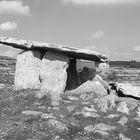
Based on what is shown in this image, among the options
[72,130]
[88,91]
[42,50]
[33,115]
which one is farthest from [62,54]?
[72,130]

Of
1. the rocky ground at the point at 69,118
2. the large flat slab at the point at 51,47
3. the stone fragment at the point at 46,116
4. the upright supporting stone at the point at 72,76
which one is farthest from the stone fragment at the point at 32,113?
the upright supporting stone at the point at 72,76

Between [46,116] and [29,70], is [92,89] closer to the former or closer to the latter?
[29,70]

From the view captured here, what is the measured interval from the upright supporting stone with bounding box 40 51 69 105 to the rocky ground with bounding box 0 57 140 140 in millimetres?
1643

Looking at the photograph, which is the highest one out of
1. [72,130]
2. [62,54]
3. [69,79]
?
[62,54]

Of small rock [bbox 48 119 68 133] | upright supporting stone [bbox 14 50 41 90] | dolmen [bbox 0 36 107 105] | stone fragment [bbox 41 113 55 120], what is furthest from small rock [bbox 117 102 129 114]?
upright supporting stone [bbox 14 50 41 90]

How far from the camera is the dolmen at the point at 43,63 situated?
17719 millimetres

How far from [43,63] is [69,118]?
6144 mm

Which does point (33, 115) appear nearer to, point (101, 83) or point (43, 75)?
point (43, 75)

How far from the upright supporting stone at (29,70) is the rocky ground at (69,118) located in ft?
7.22

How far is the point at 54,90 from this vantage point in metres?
17.5

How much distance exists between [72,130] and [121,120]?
7.61 feet

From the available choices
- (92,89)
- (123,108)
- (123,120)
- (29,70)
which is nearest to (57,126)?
(123,120)

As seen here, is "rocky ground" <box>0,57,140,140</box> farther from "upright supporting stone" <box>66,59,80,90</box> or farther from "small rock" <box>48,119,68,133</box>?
"upright supporting stone" <box>66,59,80,90</box>

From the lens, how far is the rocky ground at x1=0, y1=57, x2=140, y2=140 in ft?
36.1
